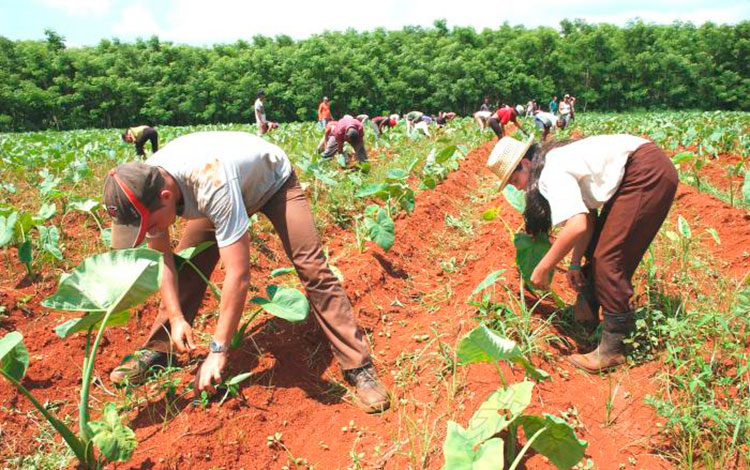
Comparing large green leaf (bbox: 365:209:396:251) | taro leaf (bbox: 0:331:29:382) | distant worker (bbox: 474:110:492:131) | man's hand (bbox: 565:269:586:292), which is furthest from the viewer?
distant worker (bbox: 474:110:492:131)

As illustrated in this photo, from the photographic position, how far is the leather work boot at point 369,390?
2205 millimetres

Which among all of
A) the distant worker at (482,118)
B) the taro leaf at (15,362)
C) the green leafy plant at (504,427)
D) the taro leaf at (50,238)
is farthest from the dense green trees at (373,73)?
the green leafy plant at (504,427)

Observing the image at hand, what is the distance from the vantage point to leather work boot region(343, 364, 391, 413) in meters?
2.21

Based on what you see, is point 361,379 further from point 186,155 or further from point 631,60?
point 631,60

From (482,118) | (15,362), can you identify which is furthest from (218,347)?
(482,118)

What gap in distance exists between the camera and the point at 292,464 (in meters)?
2.02

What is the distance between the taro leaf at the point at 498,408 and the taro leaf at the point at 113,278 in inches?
49.7

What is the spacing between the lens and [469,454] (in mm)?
1422

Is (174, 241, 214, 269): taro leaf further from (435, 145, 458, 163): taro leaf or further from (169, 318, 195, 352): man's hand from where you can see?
(435, 145, 458, 163): taro leaf

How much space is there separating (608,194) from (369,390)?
1488mm

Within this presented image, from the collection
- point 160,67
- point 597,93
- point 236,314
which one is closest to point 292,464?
point 236,314

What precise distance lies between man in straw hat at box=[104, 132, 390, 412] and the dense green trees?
28522mm

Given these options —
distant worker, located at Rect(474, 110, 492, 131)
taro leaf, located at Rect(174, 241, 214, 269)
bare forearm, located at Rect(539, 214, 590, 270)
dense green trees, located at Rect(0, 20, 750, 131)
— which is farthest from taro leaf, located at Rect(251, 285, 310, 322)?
dense green trees, located at Rect(0, 20, 750, 131)

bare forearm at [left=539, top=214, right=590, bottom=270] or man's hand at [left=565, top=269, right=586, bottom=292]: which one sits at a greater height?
bare forearm at [left=539, top=214, right=590, bottom=270]
